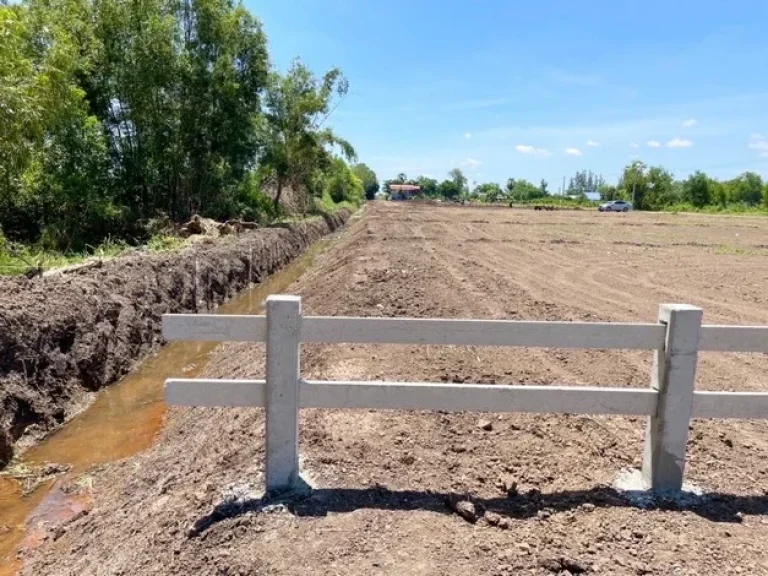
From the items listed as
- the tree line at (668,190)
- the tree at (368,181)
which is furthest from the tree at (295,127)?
the tree at (368,181)

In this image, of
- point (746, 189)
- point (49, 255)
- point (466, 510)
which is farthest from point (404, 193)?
point (466, 510)

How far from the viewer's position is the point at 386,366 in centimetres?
599

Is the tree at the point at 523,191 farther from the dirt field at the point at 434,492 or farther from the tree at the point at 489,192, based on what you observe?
the dirt field at the point at 434,492

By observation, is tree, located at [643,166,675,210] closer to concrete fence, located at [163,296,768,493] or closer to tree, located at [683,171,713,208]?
tree, located at [683,171,713,208]

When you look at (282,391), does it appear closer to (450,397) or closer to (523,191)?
(450,397)

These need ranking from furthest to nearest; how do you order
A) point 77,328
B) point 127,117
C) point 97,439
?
point 127,117, point 77,328, point 97,439

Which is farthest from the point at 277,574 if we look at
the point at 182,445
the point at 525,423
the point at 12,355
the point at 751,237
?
the point at 751,237

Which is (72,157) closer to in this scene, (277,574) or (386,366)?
(386,366)

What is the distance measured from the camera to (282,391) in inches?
130

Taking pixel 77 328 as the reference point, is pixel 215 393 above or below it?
above

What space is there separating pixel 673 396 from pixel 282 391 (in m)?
2.38

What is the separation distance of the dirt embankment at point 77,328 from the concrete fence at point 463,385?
13.5ft

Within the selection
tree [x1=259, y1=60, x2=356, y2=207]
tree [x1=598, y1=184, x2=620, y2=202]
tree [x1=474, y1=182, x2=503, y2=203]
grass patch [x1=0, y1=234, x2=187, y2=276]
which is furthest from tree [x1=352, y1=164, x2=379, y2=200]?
grass patch [x1=0, y1=234, x2=187, y2=276]

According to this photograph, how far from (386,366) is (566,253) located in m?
14.6
